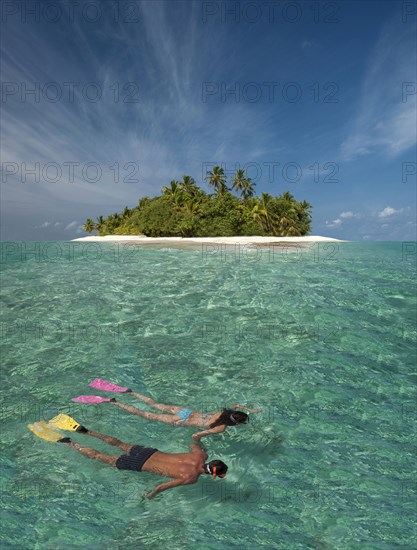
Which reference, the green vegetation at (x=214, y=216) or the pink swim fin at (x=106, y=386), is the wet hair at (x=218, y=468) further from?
the green vegetation at (x=214, y=216)

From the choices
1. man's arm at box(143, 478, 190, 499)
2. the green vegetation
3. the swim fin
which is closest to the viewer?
man's arm at box(143, 478, 190, 499)

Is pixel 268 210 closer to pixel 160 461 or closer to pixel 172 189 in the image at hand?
pixel 172 189

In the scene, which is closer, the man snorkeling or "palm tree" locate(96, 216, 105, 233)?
the man snorkeling

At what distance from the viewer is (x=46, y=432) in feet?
21.5

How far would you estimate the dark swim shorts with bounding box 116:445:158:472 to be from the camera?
561 centimetres

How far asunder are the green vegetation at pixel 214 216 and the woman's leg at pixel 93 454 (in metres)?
51.5

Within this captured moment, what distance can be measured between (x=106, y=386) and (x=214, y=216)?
5093cm

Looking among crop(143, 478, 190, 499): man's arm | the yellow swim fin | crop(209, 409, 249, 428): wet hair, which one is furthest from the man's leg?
crop(143, 478, 190, 499): man's arm

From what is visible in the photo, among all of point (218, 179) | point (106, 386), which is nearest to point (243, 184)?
point (218, 179)

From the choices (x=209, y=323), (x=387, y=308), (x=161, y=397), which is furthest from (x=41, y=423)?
(x=387, y=308)

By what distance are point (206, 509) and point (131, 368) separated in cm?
517

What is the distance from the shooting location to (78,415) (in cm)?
724

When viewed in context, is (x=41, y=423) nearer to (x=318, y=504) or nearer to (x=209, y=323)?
(x=318, y=504)

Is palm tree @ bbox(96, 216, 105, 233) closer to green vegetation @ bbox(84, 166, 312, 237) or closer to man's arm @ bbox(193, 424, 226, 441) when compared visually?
green vegetation @ bbox(84, 166, 312, 237)
